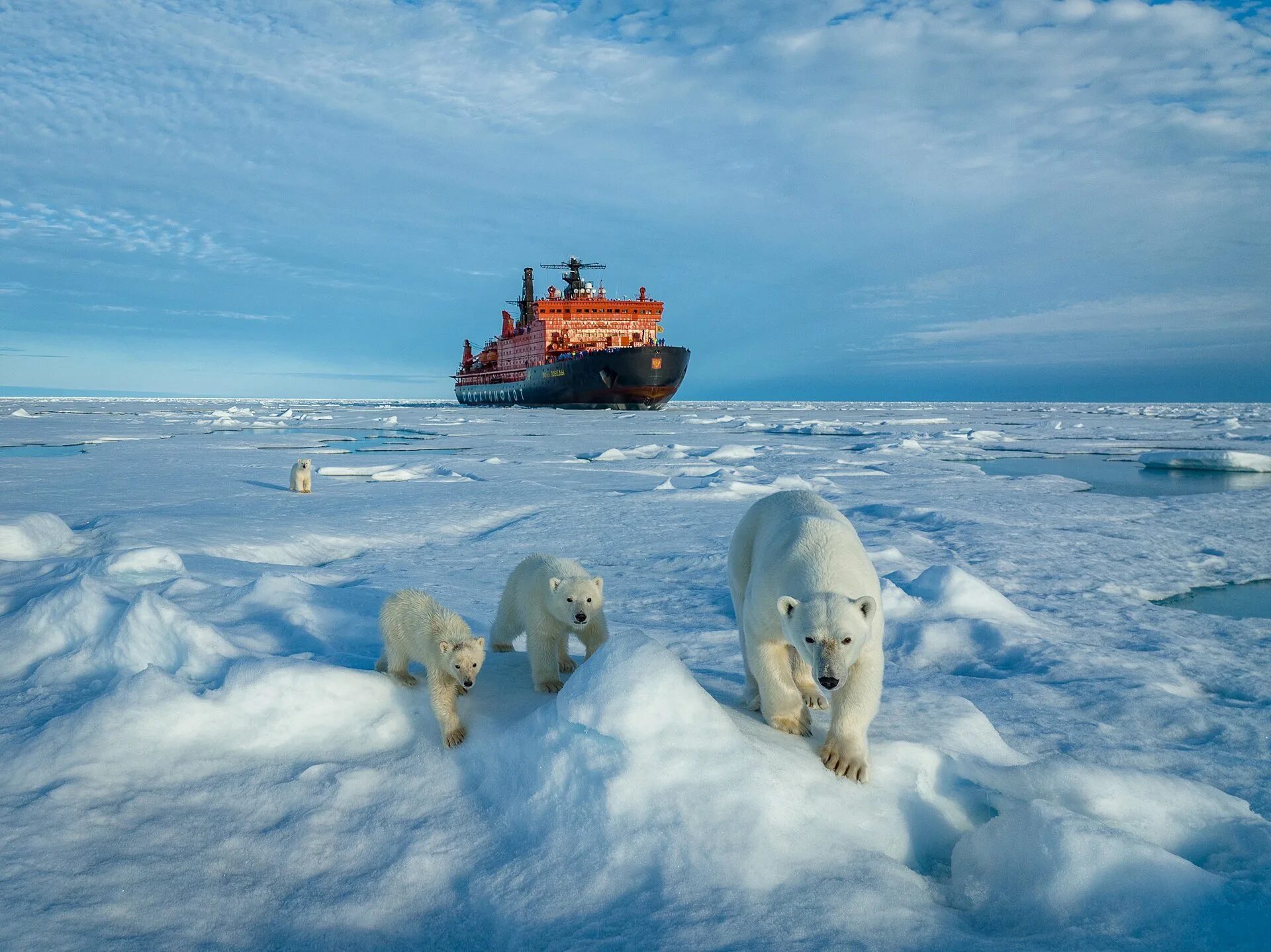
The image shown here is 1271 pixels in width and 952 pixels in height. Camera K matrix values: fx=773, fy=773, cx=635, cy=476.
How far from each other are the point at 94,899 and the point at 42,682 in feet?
5.05

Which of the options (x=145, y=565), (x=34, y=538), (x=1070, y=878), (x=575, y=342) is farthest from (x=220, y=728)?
(x=575, y=342)

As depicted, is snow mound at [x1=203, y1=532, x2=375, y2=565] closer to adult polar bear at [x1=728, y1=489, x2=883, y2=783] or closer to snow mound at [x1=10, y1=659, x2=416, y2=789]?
snow mound at [x1=10, y1=659, x2=416, y2=789]

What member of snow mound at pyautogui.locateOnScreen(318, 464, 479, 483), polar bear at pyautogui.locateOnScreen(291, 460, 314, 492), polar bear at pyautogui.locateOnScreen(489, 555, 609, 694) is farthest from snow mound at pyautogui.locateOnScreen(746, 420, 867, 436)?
polar bear at pyautogui.locateOnScreen(489, 555, 609, 694)

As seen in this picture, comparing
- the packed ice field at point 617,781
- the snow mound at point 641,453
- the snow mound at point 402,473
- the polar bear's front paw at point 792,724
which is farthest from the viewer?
the snow mound at point 641,453

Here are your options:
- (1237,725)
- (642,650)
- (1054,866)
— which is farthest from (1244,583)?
(642,650)

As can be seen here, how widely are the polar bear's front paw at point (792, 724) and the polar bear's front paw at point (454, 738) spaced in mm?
1047

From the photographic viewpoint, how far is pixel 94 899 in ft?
5.80

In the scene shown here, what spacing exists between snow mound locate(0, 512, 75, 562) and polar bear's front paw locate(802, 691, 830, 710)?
518 centimetres

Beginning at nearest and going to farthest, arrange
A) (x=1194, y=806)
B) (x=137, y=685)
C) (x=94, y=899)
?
(x=94, y=899) → (x=1194, y=806) → (x=137, y=685)

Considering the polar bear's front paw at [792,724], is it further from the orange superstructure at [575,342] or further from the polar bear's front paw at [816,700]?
the orange superstructure at [575,342]

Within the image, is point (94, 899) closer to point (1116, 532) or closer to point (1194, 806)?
point (1194, 806)

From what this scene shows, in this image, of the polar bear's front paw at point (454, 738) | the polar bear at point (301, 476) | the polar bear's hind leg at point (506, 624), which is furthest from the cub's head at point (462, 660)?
the polar bear at point (301, 476)

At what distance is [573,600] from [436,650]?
1.91 feet

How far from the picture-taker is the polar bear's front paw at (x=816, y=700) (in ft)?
9.93
